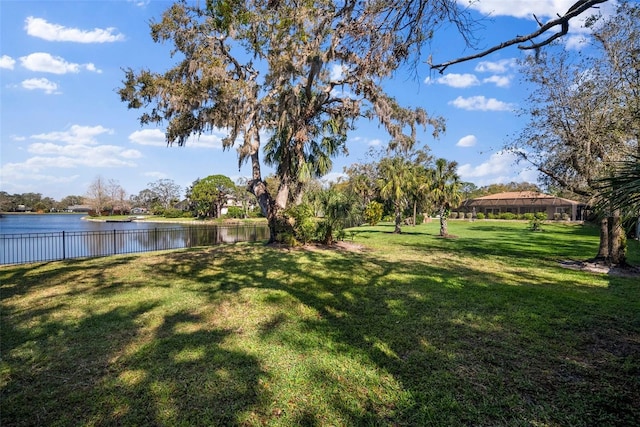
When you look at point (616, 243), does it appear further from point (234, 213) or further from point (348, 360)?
point (234, 213)

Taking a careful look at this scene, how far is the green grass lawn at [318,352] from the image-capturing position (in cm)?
256


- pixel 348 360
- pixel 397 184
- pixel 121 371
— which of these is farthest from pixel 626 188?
pixel 397 184

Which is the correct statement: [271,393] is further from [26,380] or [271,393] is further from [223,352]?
[26,380]

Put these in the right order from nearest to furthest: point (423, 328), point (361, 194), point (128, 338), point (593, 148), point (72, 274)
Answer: point (128, 338) → point (423, 328) → point (72, 274) → point (593, 148) → point (361, 194)

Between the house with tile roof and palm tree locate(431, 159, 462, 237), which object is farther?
the house with tile roof

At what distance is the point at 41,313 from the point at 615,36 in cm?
1302

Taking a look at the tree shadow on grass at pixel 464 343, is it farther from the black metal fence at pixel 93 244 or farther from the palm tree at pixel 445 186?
the palm tree at pixel 445 186

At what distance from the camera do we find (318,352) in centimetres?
359

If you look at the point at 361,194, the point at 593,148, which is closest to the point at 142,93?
the point at 593,148

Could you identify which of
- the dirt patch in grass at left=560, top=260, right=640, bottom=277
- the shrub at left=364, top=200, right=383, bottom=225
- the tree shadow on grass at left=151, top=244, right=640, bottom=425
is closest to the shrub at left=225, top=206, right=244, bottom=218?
the shrub at left=364, top=200, right=383, bottom=225

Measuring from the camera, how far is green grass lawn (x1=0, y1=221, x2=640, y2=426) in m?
2.56

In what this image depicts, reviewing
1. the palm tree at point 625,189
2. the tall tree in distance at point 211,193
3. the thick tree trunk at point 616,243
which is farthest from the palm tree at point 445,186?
the tall tree in distance at point 211,193

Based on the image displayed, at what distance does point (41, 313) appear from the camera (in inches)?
188

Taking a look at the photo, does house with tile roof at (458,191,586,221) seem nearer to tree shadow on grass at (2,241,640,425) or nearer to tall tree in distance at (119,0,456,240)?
tall tree in distance at (119,0,456,240)
